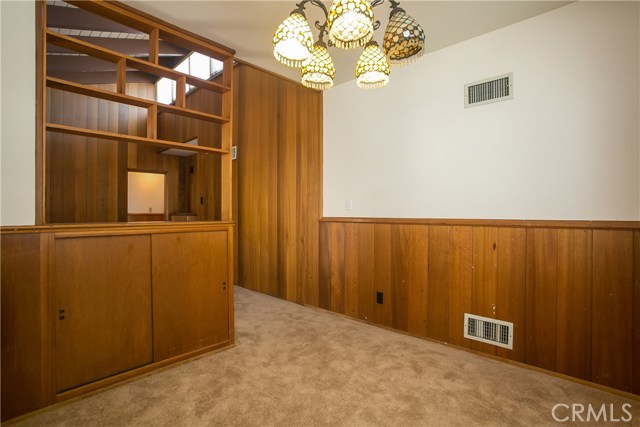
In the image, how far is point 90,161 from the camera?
592cm

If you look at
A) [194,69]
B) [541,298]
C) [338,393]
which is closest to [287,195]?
[338,393]

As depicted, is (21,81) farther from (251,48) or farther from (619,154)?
(619,154)

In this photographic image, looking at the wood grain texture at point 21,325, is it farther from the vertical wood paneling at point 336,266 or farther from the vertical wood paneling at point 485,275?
the vertical wood paneling at point 485,275

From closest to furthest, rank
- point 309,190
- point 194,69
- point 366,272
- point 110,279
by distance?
point 110,279, point 366,272, point 309,190, point 194,69

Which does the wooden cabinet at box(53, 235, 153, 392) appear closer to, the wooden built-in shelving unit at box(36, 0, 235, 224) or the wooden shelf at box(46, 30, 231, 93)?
the wooden built-in shelving unit at box(36, 0, 235, 224)

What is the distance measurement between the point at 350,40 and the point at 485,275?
199 centimetres

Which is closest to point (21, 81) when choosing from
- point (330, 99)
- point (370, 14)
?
point (370, 14)

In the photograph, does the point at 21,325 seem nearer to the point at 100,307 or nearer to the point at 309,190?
the point at 100,307

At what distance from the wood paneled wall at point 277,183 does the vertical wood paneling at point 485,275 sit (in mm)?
1696

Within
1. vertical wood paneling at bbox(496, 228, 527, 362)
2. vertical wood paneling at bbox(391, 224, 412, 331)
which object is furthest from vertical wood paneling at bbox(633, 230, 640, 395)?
vertical wood paneling at bbox(391, 224, 412, 331)

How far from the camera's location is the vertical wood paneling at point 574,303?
195 centimetres

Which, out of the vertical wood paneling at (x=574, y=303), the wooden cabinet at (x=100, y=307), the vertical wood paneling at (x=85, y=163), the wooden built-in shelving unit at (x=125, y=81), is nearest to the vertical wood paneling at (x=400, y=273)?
the vertical wood paneling at (x=574, y=303)

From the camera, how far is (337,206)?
3.37 meters

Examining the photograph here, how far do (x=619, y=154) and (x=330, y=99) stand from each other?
8.11 ft
